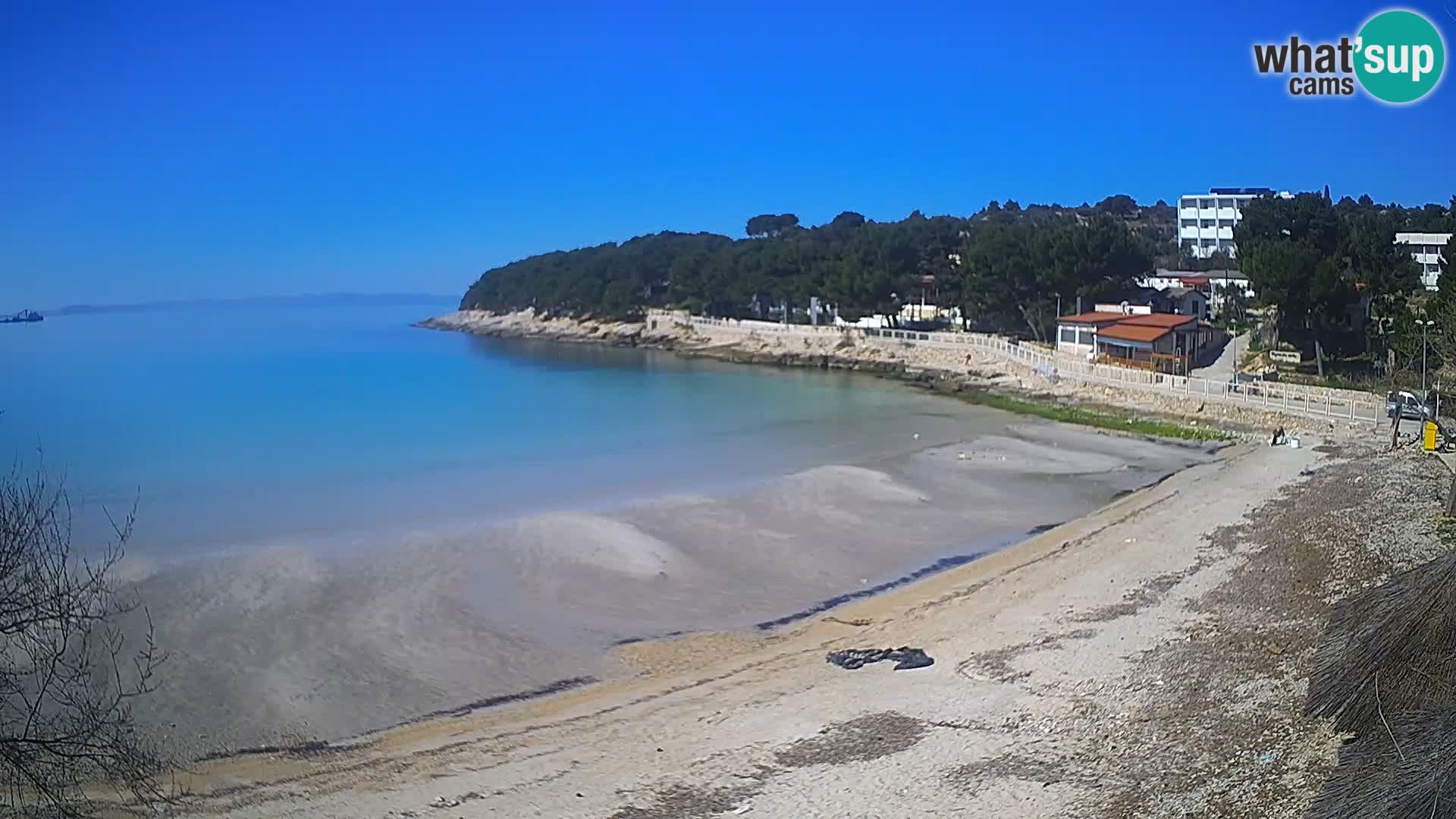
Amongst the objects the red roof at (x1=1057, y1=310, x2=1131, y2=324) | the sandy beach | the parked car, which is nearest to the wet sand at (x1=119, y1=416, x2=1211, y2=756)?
the sandy beach

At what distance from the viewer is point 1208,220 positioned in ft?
278

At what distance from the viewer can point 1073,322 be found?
40.7 m

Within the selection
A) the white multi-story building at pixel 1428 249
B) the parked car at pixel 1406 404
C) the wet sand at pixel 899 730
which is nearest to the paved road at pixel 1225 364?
the parked car at pixel 1406 404

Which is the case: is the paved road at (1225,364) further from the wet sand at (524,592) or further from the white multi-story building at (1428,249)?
the wet sand at (524,592)

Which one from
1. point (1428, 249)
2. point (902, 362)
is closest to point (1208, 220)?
point (1428, 249)

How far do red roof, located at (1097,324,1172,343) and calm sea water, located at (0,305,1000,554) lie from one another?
22.5 ft

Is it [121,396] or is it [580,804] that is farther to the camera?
[121,396]

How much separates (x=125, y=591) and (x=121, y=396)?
107 feet

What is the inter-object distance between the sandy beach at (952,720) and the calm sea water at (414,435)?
8.97 meters

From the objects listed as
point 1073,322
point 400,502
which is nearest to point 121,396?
point 400,502

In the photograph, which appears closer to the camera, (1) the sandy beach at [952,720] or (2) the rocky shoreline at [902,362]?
(1) the sandy beach at [952,720]

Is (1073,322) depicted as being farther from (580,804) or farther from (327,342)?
(327,342)

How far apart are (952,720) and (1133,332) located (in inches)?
1207

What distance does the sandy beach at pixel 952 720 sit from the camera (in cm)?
804
